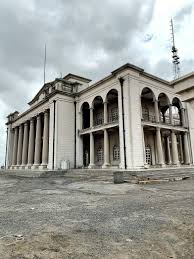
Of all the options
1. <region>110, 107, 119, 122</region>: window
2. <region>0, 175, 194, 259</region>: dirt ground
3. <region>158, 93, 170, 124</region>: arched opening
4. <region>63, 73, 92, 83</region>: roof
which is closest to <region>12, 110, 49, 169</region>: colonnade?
<region>63, 73, 92, 83</region>: roof

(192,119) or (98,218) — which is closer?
(98,218)

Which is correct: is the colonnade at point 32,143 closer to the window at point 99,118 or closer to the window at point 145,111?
the window at point 99,118

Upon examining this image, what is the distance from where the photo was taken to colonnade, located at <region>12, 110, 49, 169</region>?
84.8 ft

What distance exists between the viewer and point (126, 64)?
1833 centimetres

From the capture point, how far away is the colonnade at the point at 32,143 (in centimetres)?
2584

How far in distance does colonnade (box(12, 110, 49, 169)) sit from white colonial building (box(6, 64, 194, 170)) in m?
0.14

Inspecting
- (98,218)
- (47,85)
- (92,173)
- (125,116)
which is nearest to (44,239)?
(98,218)

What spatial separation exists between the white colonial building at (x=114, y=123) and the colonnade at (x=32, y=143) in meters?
0.14

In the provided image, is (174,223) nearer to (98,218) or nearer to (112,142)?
(98,218)

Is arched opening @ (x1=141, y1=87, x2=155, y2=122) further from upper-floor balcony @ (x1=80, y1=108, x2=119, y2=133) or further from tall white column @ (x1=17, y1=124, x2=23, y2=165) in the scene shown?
tall white column @ (x1=17, y1=124, x2=23, y2=165)

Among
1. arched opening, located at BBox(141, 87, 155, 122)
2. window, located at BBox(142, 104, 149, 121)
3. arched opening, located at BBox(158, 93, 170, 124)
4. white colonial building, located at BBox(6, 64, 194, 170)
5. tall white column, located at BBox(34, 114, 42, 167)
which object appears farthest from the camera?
tall white column, located at BBox(34, 114, 42, 167)

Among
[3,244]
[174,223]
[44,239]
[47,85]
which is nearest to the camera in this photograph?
[3,244]

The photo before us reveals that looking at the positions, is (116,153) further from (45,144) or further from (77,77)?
(77,77)

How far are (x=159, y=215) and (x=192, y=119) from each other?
887 inches
